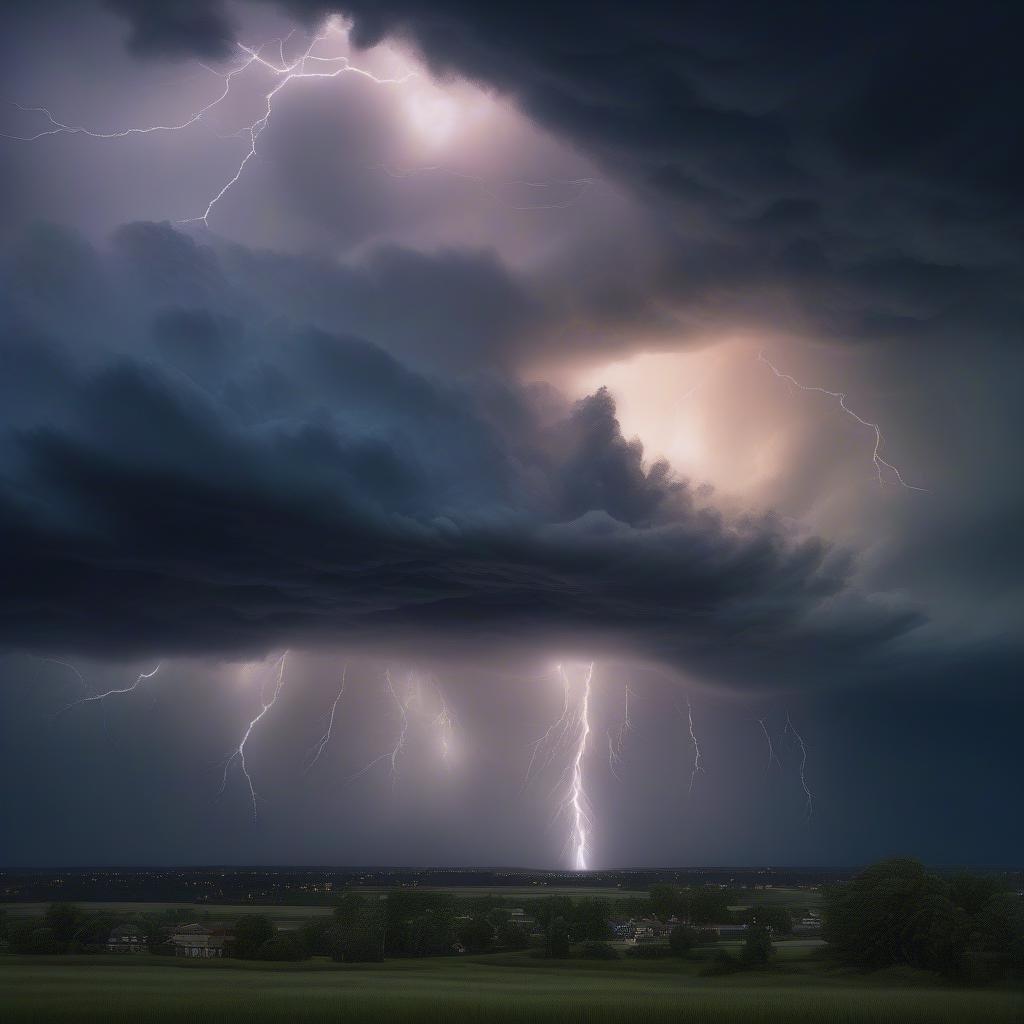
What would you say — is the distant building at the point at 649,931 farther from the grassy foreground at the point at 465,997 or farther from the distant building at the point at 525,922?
the grassy foreground at the point at 465,997

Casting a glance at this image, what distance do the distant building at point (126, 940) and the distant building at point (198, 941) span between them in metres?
2.65

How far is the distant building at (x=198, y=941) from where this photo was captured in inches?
2783

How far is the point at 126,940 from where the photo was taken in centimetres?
8144

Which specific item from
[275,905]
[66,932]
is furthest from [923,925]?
[275,905]

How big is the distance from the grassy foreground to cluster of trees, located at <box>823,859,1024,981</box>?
2.86 metres

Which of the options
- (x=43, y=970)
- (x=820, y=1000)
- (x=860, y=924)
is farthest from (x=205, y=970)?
(x=860, y=924)

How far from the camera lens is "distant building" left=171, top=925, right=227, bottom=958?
7069 cm

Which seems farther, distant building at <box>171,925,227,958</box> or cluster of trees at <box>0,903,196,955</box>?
distant building at <box>171,925,227,958</box>

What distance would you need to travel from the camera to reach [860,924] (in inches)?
2224

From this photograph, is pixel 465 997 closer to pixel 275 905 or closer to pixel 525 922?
pixel 525 922

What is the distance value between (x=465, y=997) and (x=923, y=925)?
27.6 m

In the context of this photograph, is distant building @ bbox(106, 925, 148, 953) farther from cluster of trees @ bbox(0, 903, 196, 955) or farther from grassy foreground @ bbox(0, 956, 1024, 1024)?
grassy foreground @ bbox(0, 956, 1024, 1024)

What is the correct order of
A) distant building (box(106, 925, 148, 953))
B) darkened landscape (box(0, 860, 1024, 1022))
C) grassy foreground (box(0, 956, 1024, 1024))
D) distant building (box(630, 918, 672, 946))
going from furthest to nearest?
distant building (box(630, 918, 672, 946)) → distant building (box(106, 925, 148, 953)) → darkened landscape (box(0, 860, 1024, 1022)) → grassy foreground (box(0, 956, 1024, 1024))

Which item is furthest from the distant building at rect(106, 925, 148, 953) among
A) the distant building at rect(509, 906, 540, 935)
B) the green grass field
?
the distant building at rect(509, 906, 540, 935)
